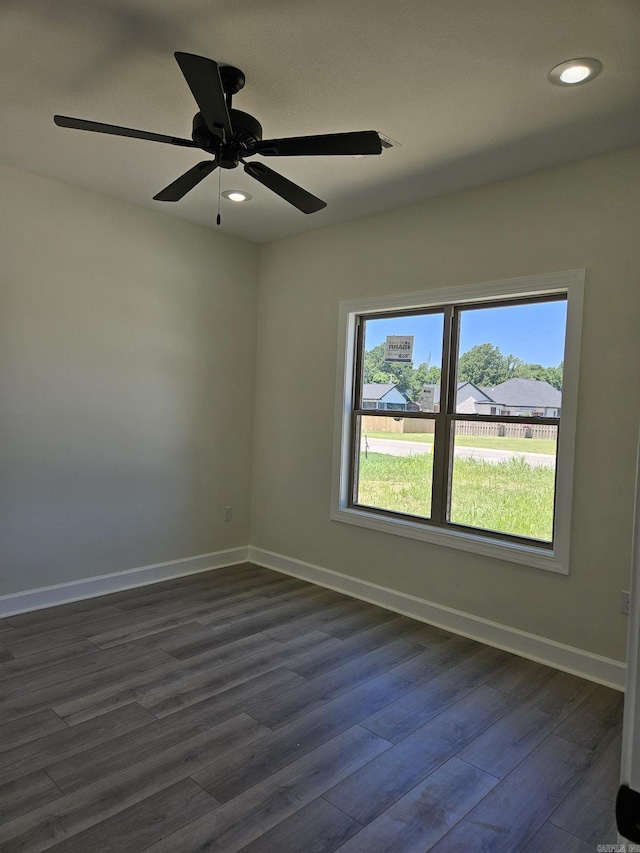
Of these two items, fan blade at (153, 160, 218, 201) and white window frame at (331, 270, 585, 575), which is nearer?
fan blade at (153, 160, 218, 201)

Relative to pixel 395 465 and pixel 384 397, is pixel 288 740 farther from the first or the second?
pixel 384 397

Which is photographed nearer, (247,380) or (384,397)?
(384,397)

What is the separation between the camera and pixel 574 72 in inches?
87.5

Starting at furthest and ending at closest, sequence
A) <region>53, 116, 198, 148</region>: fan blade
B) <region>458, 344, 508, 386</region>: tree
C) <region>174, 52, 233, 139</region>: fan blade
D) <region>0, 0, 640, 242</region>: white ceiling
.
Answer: <region>458, 344, 508, 386</region>: tree < <region>53, 116, 198, 148</region>: fan blade < <region>0, 0, 640, 242</region>: white ceiling < <region>174, 52, 233, 139</region>: fan blade

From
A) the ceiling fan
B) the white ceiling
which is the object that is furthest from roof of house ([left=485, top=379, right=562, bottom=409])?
the ceiling fan

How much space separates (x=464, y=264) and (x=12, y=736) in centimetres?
346

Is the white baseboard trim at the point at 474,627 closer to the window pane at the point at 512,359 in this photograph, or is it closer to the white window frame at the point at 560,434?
the white window frame at the point at 560,434

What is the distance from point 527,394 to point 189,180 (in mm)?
2250

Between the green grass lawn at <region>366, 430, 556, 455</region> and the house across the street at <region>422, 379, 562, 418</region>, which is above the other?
the house across the street at <region>422, 379, 562, 418</region>

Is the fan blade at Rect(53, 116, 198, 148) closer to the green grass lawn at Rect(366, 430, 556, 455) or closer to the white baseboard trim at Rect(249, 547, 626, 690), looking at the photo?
the green grass lawn at Rect(366, 430, 556, 455)

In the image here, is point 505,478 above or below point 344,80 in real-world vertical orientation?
below

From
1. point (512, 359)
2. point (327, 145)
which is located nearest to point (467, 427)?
point (512, 359)

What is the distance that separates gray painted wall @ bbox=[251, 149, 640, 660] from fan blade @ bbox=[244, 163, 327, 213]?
52.3 inches

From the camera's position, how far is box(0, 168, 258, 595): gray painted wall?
3553mm
